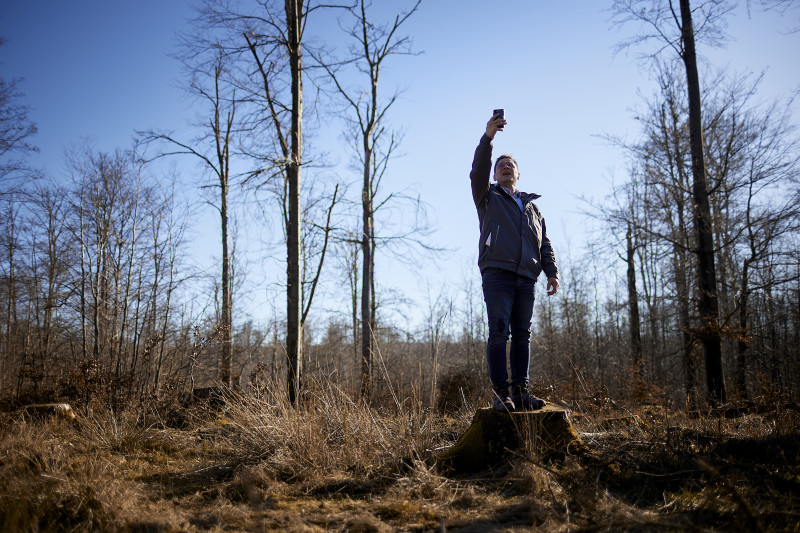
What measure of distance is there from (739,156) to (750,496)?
10669mm

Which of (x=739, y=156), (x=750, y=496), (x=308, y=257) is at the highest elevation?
(x=739, y=156)

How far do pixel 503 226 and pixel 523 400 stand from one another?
1.34m

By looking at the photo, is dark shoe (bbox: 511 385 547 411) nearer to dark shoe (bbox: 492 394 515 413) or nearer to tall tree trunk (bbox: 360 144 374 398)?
dark shoe (bbox: 492 394 515 413)

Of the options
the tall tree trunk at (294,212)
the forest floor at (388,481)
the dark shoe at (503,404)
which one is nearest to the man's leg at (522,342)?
the dark shoe at (503,404)

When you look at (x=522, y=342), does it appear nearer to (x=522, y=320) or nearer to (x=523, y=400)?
(x=522, y=320)

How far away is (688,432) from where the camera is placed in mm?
3354

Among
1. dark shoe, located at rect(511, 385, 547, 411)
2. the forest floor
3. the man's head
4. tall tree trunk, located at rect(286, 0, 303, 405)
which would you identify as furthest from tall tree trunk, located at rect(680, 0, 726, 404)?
tall tree trunk, located at rect(286, 0, 303, 405)

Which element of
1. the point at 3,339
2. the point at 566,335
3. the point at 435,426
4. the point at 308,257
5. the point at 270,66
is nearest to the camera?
the point at 435,426

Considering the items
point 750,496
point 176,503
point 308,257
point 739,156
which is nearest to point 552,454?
point 750,496

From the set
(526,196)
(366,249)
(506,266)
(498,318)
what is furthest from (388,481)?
(366,249)

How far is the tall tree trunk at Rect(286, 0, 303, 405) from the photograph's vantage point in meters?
6.45

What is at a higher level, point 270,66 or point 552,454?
point 270,66

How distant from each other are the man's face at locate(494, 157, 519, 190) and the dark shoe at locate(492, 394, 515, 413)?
5.62 feet

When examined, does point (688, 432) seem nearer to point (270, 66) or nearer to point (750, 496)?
point (750, 496)
